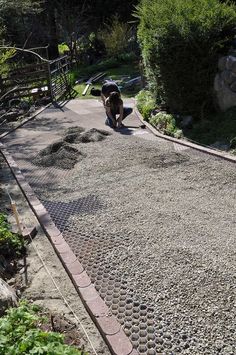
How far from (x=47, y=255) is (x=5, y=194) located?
2288 millimetres

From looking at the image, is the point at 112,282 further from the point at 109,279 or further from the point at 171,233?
the point at 171,233

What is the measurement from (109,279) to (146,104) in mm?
9138

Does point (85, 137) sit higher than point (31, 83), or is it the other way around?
point (31, 83)

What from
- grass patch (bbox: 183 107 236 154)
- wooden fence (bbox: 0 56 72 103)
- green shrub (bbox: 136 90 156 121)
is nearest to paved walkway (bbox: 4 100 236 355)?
grass patch (bbox: 183 107 236 154)

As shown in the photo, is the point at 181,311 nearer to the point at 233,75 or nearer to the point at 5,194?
the point at 5,194

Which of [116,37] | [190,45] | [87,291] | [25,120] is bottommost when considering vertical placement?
[25,120]

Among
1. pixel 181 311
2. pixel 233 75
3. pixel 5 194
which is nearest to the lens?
pixel 181 311

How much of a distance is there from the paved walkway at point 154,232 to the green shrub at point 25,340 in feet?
2.98

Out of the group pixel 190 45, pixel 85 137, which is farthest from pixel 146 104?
pixel 85 137

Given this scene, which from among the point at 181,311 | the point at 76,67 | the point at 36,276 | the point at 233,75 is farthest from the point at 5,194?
the point at 76,67

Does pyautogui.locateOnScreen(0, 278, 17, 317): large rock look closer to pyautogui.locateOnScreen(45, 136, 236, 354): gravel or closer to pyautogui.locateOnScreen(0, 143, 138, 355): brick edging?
pyautogui.locateOnScreen(0, 143, 138, 355): brick edging

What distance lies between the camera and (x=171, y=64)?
10406 millimetres

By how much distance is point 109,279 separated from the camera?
4266 mm

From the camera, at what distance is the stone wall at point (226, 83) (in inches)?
381
